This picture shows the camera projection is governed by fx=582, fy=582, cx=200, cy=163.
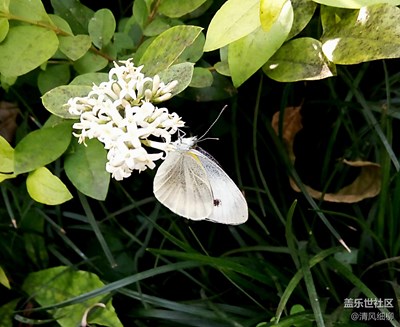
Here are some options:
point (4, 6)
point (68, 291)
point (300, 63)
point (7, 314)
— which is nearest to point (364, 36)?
point (300, 63)

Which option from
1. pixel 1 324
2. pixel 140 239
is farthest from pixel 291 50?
pixel 1 324

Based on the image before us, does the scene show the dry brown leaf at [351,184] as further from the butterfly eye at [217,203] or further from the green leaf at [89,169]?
the green leaf at [89,169]

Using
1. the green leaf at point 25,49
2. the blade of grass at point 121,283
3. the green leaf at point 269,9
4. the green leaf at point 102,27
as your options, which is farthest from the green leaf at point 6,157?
the green leaf at point 269,9

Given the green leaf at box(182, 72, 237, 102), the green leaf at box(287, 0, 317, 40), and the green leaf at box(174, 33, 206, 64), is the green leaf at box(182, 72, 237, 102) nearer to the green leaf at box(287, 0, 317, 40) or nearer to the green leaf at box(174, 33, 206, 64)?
the green leaf at box(174, 33, 206, 64)

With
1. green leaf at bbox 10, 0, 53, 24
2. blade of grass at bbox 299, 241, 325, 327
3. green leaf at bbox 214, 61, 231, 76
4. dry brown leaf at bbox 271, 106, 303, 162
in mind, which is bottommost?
blade of grass at bbox 299, 241, 325, 327

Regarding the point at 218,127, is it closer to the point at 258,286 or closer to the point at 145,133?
the point at 258,286

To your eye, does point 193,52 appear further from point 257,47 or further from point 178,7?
point 257,47

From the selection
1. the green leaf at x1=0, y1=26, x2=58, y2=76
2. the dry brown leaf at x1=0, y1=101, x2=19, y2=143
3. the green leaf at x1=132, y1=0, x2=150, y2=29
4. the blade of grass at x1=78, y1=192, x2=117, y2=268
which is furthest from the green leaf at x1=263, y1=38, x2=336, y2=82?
the dry brown leaf at x1=0, y1=101, x2=19, y2=143

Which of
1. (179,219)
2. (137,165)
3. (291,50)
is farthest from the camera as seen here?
(179,219)
